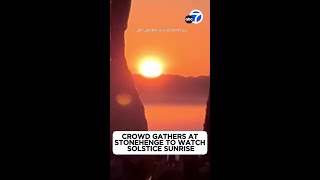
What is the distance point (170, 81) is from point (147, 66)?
15cm

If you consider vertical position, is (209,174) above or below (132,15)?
below

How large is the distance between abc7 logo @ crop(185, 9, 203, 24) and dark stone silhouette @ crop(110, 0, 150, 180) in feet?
1.09

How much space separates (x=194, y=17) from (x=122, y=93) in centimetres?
57

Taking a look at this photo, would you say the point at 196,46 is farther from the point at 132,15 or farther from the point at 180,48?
the point at 132,15

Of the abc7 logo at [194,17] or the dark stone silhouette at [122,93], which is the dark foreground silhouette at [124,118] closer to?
the dark stone silhouette at [122,93]

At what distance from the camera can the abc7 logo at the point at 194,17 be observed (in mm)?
3373

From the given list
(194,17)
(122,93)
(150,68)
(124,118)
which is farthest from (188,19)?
(124,118)

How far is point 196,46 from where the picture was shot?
3.37 meters

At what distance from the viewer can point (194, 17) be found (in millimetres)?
3377

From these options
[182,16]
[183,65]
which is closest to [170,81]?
[183,65]

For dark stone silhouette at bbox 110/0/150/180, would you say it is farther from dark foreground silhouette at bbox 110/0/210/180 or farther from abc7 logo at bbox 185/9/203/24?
abc7 logo at bbox 185/9/203/24

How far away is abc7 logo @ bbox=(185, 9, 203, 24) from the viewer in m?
3.37

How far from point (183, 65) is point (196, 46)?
0.41ft

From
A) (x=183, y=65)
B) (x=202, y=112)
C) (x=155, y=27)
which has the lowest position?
(x=202, y=112)
